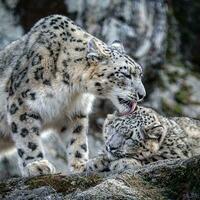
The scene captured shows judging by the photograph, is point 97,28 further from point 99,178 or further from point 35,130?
point 99,178

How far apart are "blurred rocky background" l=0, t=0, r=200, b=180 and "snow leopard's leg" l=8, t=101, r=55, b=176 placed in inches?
244

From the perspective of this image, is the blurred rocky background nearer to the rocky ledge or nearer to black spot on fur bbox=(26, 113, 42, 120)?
black spot on fur bbox=(26, 113, 42, 120)

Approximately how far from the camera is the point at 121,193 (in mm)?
8562

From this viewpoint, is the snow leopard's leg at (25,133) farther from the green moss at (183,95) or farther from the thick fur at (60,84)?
the green moss at (183,95)

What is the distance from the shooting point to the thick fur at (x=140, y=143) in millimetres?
11086

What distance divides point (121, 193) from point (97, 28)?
1145 cm

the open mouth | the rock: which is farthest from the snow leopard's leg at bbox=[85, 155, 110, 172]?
the rock

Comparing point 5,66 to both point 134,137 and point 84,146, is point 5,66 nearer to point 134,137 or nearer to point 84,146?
point 84,146

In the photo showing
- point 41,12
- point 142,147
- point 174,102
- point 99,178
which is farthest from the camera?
point 174,102

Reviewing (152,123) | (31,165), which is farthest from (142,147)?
(31,165)

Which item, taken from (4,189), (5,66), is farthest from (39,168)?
(5,66)

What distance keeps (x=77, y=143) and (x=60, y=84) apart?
3.33 ft

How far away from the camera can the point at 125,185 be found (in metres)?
8.77

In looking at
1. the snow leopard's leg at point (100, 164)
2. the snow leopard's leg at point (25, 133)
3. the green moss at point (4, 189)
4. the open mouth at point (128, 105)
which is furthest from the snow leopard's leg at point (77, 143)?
the green moss at point (4, 189)
